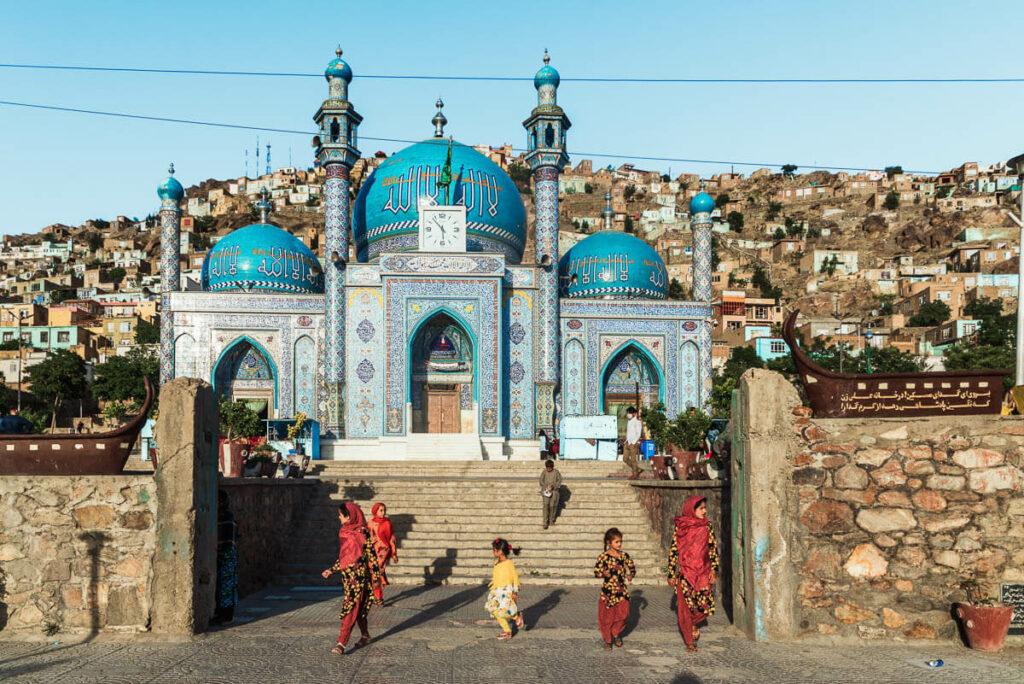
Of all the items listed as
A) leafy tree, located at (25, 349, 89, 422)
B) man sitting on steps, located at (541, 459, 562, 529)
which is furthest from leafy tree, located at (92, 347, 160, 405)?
man sitting on steps, located at (541, 459, 562, 529)

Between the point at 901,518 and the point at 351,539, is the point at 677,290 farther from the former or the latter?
the point at 351,539

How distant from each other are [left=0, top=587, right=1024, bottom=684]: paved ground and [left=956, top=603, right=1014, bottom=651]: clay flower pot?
0.55 ft

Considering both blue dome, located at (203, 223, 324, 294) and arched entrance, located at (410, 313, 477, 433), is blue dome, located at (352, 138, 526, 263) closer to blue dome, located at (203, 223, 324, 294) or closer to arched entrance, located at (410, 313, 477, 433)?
blue dome, located at (203, 223, 324, 294)

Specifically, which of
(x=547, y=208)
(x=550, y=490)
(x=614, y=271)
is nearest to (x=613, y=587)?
(x=550, y=490)

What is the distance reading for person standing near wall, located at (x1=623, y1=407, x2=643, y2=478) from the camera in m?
20.3

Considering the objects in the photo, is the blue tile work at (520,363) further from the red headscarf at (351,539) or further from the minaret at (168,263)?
the red headscarf at (351,539)

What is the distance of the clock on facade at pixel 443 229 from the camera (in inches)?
1134

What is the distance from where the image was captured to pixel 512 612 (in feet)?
32.7

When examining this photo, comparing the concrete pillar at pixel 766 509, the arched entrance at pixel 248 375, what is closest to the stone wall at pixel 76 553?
the concrete pillar at pixel 766 509

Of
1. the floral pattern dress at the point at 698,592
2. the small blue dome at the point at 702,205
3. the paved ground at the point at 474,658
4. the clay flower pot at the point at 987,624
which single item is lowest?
the paved ground at the point at 474,658

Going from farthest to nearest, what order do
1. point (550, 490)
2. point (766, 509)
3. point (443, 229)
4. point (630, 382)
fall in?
point (630, 382), point (443, 229), point (550, 490), point (766, 509)

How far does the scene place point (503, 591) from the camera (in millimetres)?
9961

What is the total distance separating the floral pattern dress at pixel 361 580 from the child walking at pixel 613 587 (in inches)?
84.3

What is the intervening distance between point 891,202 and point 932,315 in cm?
4612
